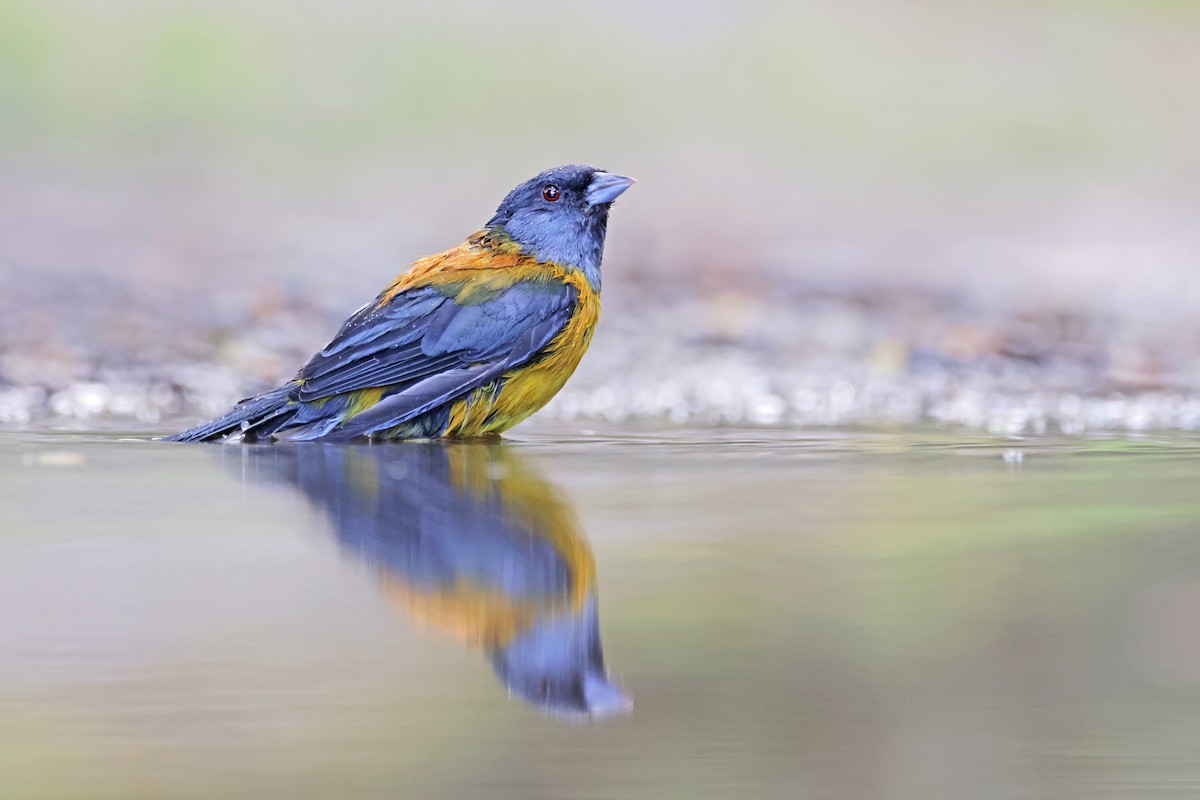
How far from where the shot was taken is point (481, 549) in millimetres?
3650

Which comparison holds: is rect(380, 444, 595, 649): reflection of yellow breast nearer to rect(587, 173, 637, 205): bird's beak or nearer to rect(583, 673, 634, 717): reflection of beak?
rect(583, 673, 634, 717): reflection of beak

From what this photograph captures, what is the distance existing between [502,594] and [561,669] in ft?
1.60

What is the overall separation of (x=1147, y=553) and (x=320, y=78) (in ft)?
40.4

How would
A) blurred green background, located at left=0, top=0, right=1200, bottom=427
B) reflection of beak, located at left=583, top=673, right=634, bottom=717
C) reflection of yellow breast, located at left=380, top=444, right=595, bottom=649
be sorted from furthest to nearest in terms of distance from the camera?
blurred green background, located at left=0, top=0, right=1200, bottom=427
reflection of yellow breast, located at left=380, top=444, right=595, bottom=649
reflection of beak, located at left=583, top=673, right=634, bottom=717

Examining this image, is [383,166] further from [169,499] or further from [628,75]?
[169,499]

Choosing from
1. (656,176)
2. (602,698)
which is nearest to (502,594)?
(602,698)

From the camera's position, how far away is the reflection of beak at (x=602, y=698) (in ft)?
8.34

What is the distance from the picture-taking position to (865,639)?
2.95m

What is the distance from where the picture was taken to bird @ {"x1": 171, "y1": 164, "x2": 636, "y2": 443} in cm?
→ 607

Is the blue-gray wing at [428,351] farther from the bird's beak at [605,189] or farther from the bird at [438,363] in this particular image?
the bird's beak at [605,189]

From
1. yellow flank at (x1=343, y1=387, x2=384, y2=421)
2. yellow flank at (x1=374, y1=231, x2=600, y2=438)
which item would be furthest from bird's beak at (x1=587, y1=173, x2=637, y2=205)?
yellow flank at (x1=343, y1=387, x2=384, y2=421)

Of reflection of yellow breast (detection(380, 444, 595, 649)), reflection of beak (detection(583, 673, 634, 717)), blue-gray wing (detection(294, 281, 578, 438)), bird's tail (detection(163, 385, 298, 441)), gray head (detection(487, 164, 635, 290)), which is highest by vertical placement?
gray head (detection(487, 164, 635, 290))

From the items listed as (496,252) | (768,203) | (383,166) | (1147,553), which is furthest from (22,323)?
(1147,553)

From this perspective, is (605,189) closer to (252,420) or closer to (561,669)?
(252,420)
